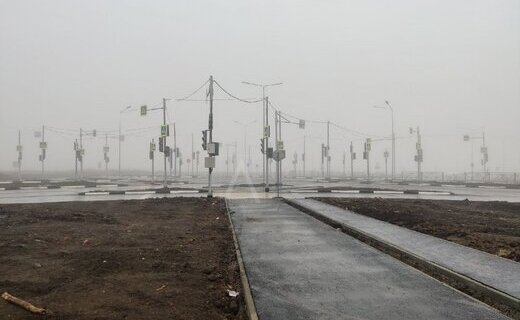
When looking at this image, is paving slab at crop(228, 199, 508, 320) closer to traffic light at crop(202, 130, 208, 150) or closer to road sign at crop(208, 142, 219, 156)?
road sign at crop(208, 142, 219, 156)

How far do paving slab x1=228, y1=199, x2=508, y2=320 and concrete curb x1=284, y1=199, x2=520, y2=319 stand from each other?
0.28 m

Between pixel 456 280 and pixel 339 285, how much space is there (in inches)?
84.7

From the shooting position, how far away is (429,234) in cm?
1431

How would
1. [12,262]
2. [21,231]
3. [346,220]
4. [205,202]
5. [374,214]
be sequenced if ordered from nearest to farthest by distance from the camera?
[12,262]
[21,231]
[346,220]
[374,214]
[205,202]

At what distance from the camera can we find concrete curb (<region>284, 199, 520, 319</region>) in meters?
7.15

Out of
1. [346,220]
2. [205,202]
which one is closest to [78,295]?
[346,220]

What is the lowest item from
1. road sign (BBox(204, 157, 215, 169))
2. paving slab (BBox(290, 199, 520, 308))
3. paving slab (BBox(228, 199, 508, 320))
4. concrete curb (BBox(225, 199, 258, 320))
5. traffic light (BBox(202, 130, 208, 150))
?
paving slab (BBox(228, 199, 508, 320))

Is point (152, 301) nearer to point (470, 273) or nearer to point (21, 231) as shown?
point (470, 273)

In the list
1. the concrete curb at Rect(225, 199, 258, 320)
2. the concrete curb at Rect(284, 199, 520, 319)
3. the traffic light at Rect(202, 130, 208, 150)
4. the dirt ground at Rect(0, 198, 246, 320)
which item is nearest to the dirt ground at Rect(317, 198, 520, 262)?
the concrete curb at Rect(284, 199, 520, 319)

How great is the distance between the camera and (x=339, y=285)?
27.3 feet

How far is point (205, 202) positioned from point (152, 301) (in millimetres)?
19512

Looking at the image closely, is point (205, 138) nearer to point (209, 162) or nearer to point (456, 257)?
point (209, 162)

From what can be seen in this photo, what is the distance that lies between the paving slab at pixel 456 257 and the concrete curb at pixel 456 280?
0.37 feet

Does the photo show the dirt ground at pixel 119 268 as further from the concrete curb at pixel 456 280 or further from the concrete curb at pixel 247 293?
the concrete curb at pixel 456 280
